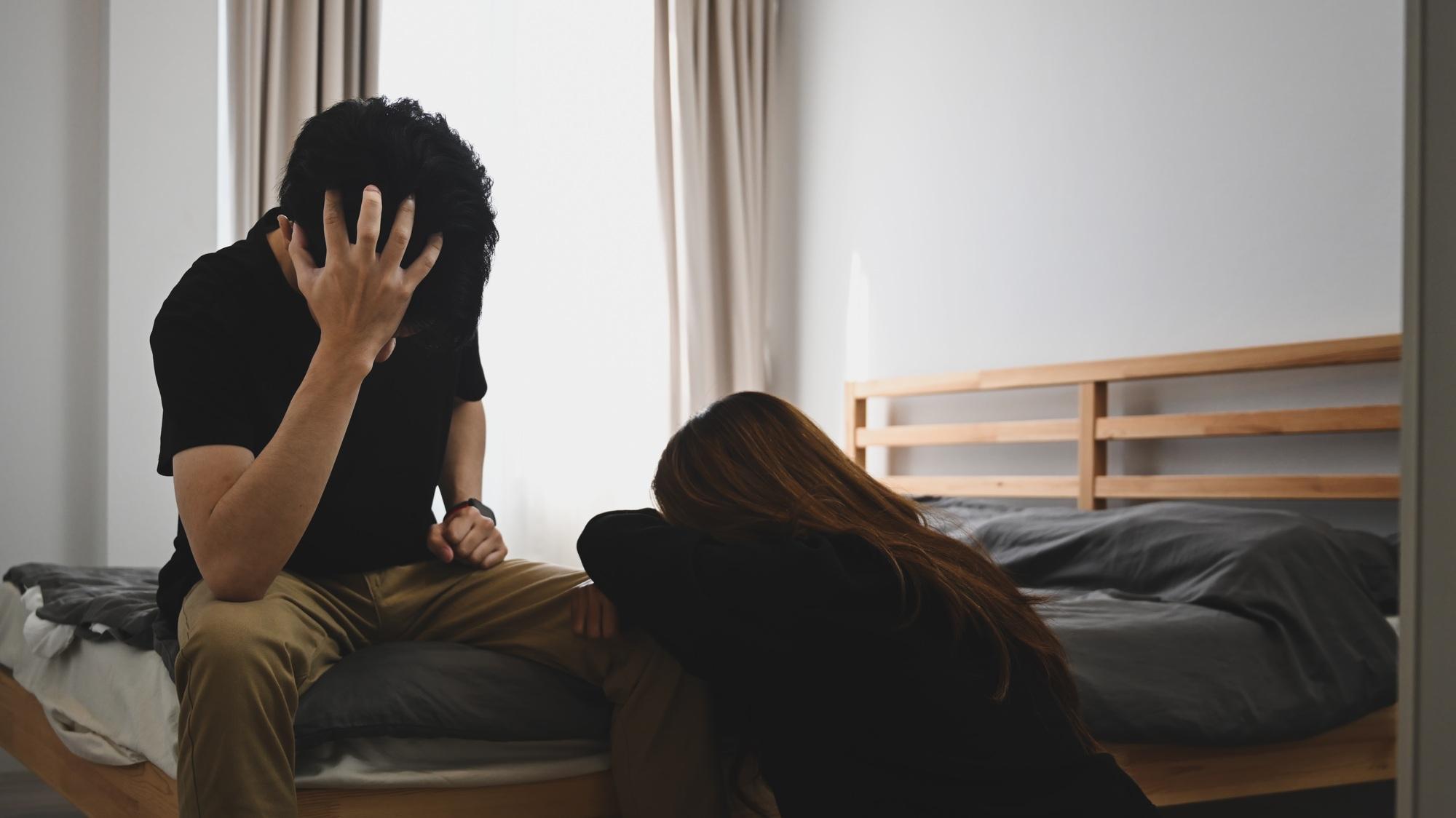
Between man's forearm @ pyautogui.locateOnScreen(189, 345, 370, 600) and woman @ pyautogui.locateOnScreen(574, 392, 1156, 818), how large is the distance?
0.32 meters

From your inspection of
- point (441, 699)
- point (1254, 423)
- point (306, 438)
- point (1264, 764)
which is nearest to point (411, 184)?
point (306, 438)

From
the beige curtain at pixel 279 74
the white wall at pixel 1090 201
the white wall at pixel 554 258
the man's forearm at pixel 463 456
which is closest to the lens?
the man's forearm at pixel 463 456

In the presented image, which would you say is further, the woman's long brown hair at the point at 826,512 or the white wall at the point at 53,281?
the white wall at the point at 53,281

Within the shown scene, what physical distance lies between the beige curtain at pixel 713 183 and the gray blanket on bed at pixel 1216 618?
1.93 m

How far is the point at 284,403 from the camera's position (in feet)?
4.61

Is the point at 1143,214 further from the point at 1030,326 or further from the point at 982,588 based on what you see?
the point at 982,588

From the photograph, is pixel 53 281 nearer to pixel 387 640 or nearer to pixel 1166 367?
pixel 387 640

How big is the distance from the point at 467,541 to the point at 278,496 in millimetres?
340

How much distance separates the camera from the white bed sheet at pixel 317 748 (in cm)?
128

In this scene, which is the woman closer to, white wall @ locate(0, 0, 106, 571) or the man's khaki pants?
the man's khaki pants

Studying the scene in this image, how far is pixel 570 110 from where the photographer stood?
3955 millimetres

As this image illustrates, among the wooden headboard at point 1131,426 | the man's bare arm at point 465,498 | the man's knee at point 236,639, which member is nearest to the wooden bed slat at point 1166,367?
the wooden headboard at point 1131,426

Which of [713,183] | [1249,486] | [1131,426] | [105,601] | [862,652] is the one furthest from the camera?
[713,183]

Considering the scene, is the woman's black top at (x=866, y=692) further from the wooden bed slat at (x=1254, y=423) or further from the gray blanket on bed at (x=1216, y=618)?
the wooden bed slat at (x=1254, y=423)
